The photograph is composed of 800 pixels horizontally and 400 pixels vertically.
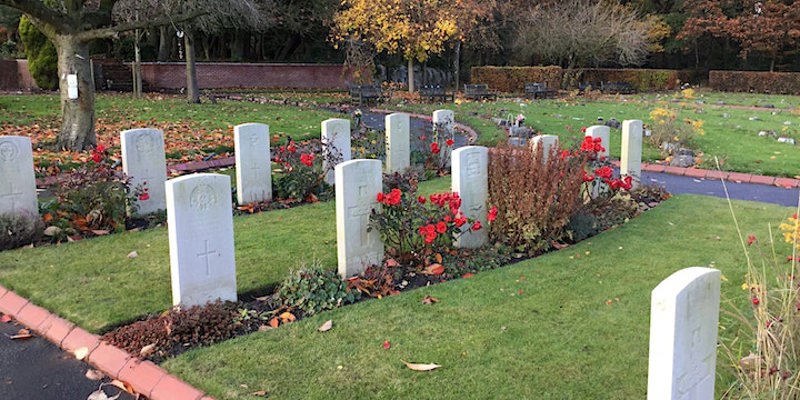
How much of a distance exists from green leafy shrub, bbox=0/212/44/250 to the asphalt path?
90.6 inches

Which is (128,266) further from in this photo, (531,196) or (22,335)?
(531,196)

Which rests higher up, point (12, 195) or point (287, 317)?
point (12, 195)

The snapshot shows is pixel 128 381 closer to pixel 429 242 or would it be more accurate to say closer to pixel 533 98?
pixel 429 242

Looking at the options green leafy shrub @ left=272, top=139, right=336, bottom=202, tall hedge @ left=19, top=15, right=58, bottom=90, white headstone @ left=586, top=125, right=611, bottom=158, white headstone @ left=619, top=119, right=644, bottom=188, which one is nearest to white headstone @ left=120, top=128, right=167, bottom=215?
green leafy shrub @ left=272, top=139, right=336, bottom=202

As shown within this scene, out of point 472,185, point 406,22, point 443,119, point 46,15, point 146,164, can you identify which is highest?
point 406,22

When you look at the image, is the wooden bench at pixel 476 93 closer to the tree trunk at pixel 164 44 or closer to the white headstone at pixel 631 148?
the tree trunk at pixel 164 44

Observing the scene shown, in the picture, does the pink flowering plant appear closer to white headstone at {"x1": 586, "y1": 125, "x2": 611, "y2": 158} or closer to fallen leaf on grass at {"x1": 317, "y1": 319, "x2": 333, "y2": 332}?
fallen leaf on grass at {"x1": 317, "y1": 319, "x2": 333, "y2": 332}

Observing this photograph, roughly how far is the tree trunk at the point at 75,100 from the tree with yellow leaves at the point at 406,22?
15058 mm

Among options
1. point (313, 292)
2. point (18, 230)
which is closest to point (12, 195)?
point (18, 230)

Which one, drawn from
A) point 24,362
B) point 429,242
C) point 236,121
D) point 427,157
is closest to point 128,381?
point 24,362

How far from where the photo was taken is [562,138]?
14719mm

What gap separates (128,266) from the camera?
21.4 feet

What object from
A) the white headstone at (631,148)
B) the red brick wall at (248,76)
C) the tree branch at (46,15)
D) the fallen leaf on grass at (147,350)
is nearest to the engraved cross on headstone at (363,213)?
the fallen leaf on grass at (147,350)

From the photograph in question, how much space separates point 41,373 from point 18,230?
3.19 metres
